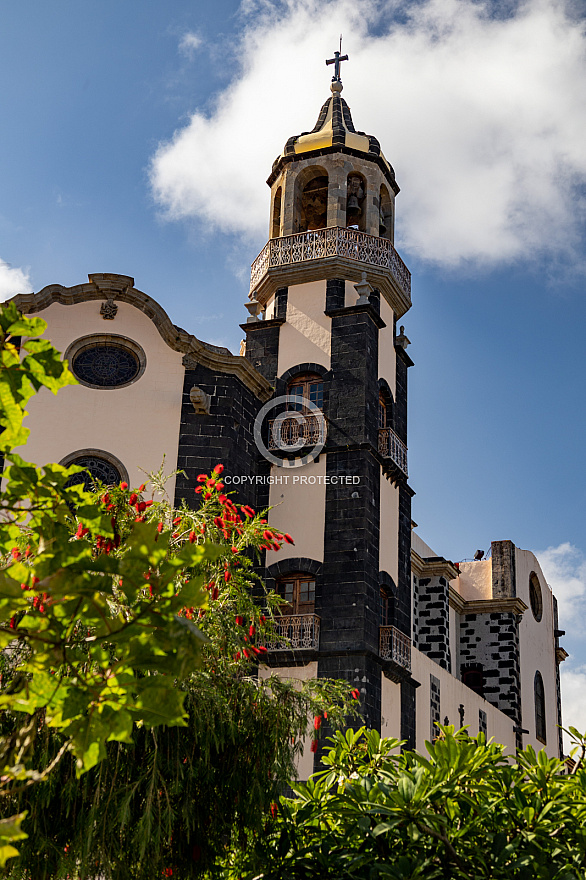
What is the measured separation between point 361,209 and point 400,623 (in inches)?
346

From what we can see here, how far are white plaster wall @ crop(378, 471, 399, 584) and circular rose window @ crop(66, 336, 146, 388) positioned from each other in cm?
512

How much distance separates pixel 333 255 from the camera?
19.8 m

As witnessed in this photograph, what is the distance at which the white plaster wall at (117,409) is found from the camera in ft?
55.0

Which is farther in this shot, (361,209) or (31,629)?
(361,209)

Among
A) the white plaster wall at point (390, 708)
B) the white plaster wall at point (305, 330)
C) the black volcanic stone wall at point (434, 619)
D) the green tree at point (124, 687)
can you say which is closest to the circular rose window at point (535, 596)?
the black volcanic stone wall at point (434, 619)

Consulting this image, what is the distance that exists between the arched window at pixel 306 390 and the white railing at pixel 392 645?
172 inches

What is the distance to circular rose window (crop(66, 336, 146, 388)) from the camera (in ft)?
56.9

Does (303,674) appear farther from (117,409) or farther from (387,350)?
(387,350)

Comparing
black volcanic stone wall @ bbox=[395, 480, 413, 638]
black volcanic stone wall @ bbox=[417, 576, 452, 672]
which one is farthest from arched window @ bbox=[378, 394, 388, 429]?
black volcanic stone wall @ bbox=[417, 576, 452, 672]

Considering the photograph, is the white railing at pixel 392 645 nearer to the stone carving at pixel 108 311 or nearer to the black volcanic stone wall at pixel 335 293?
the black volcanic stone wall at pixel 335 293

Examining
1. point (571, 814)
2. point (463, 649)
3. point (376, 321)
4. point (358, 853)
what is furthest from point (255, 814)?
point (463, 649)

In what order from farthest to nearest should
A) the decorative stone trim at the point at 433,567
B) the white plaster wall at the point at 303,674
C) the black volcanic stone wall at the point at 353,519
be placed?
1. the decorative stone trim at the point at 433,567
2. the black volcanic stone wall at the point at 353,519
3. the white plaster wall at the point at 303,674

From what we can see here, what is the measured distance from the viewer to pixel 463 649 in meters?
27.1

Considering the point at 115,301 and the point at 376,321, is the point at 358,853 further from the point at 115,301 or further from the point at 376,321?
the point at 376,321
